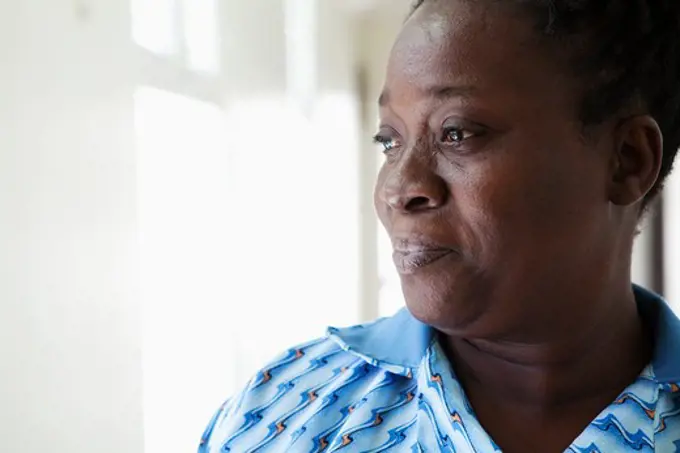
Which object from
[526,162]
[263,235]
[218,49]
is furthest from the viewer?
[263,235]

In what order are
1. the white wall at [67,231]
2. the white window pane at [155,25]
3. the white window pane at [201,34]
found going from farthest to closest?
the white window pane at [201,34] < the white window pane at [155,25] < the white wall at [67,231]

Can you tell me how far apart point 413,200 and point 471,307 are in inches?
4.5

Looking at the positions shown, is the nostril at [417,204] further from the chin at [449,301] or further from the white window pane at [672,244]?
the white window pane at [672,244]

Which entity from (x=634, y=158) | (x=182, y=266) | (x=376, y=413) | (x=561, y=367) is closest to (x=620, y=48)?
(x=634, y=158)

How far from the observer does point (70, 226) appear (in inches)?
36.1

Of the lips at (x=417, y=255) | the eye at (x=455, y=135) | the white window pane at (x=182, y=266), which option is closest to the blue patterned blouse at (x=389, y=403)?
the lips at (x=417, y=255)

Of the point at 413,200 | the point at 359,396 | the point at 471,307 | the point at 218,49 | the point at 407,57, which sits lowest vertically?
the point at 359,396

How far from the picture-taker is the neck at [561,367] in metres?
0.77

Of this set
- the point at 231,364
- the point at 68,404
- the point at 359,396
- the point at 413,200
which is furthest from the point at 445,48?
the point at 231,364

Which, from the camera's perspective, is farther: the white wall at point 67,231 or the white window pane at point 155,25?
the white window pane at point 155,25

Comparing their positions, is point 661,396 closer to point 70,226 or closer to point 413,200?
point 413,200

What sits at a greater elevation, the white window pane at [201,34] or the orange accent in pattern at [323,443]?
the white window pane at [201,34]

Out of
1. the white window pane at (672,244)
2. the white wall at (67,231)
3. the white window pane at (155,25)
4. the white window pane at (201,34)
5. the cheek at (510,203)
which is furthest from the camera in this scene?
the white window pane at (672,244)

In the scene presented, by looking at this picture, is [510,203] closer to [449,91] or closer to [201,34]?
[449,91]
